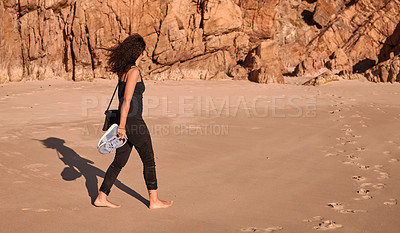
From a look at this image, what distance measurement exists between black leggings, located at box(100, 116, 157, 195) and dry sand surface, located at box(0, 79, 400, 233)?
0.29 m

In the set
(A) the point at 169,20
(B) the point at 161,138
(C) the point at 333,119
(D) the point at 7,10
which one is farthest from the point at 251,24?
(B) the point at 161,138

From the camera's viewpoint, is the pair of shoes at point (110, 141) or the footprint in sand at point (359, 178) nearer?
the pair of shoes at point (110, 141)

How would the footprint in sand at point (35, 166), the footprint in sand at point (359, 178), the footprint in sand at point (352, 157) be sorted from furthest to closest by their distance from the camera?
the footprint in sand at point (352, 157)
the footprint in sand at point (35, 166)
the footprint in sand at point (359, 178)

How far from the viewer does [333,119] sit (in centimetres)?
916

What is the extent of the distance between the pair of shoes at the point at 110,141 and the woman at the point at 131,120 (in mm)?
78

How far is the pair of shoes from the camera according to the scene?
388 centimetres

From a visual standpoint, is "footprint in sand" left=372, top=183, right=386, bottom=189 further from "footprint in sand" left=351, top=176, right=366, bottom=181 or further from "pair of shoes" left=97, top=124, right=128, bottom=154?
"pair of shoes" left=97, top=124, right=128, bottom=154

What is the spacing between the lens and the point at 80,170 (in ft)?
17.2

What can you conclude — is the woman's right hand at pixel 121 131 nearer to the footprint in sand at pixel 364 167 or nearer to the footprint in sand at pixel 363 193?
the footprint in sand at pixel 363 193

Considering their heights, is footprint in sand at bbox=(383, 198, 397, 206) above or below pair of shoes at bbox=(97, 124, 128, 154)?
below

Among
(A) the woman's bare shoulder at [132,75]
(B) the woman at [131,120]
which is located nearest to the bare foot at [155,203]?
(B) the woman at [131,120]

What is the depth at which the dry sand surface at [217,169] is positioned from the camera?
11.8ft

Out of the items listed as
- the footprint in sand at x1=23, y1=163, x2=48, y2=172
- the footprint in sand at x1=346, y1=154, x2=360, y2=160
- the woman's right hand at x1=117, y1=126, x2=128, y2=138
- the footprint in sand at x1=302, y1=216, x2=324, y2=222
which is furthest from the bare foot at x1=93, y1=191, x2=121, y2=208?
the footprint in sand at x1=346, y1=154, x2=360, y2=160

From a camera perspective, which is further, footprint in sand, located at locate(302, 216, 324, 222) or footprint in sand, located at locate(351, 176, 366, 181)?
footprint in sand, located at locate(351, 176, 366, 181)
